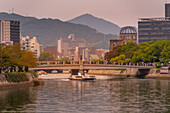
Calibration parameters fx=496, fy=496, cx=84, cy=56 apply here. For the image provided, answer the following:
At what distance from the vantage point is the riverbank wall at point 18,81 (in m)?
126

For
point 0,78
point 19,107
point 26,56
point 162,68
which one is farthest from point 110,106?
point 162,68

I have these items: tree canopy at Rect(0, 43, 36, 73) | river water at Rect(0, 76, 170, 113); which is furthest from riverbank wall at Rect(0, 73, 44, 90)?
river water at Rect(0, 76, 170, 113)

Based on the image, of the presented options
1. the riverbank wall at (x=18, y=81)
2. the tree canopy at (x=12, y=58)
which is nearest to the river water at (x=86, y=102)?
the riverbank wall at (x=18, y=81)

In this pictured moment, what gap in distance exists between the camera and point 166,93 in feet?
394

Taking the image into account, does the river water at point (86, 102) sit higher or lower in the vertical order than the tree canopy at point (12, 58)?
lower

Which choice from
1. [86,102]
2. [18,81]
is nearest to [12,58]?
[18,81]

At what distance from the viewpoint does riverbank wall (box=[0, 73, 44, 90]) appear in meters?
126

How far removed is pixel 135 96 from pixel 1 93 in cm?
3127

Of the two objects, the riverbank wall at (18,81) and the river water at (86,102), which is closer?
the river water at (86,102)

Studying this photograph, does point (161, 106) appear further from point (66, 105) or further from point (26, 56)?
point (26, 56)

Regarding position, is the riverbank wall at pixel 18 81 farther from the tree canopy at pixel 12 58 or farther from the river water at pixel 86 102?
the river water at pixel 86 102

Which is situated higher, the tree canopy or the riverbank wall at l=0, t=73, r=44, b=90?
the tree canopy

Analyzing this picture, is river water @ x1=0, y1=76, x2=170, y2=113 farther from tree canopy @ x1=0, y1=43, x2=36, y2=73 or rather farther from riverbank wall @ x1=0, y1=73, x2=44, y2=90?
tree canopy @ x1=0, y1=43, x2=36, y2=73

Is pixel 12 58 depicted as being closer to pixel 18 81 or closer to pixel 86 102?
pixel 18 81
